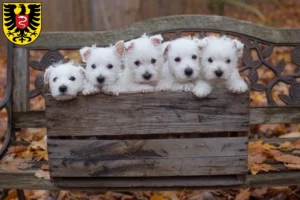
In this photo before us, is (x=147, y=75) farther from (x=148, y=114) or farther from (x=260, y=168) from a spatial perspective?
(x=260, y=168)

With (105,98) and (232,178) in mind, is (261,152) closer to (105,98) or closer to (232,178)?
(232,178)

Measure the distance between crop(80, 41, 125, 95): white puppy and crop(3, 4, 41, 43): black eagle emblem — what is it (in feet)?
3.35

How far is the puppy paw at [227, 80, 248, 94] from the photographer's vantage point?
212 centimetres

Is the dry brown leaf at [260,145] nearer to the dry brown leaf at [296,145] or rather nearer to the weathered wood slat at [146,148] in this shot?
the dry brown leaf at [296,145]

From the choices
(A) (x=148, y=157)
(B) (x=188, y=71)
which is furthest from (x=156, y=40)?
(A) (x=148, y=157)

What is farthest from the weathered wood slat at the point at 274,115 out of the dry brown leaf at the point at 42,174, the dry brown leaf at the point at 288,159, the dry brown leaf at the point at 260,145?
the dry brown leaf at the point at 42,174

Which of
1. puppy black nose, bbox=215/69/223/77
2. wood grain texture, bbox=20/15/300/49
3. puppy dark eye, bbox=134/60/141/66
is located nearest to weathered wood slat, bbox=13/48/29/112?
wood grain texture, bbox=20/15/300/49

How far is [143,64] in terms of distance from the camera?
222 cm

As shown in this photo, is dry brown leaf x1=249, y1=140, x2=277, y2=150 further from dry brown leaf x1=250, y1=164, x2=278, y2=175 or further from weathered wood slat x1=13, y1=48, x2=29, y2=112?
weathered wood slat x1=13, y1=48, x2=29, y2=112

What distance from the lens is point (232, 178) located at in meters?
2.31

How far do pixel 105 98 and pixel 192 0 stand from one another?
18.2 ft

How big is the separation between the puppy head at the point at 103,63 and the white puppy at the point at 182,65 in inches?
9.3

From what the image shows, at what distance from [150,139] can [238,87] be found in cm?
51

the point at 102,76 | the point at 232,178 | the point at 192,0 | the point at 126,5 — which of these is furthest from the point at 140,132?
the point at 192,0
